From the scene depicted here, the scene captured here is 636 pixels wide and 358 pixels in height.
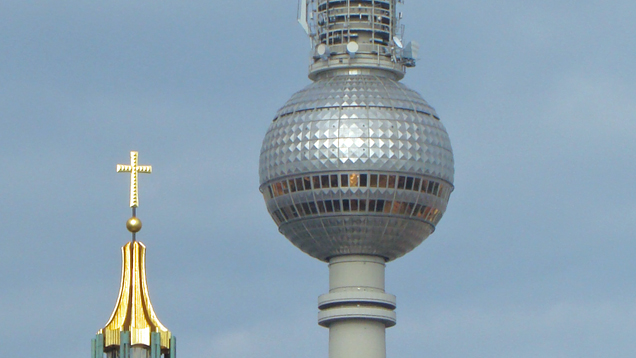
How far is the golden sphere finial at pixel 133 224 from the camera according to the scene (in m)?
144

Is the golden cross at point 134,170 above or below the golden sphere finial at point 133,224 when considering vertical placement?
above

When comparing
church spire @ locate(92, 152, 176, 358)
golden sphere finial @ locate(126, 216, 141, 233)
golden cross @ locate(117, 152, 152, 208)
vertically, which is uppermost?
golden cross @ locate(117, 152, 152, 208)

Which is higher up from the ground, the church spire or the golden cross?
the golden cross

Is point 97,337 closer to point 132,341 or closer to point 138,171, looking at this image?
point 132,341

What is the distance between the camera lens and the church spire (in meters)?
141

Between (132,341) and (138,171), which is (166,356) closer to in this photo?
(132,341)

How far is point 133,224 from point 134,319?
6.18m

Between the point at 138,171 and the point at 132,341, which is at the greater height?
the point at 138,171

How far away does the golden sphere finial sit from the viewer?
144375 mm

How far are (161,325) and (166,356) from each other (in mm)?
1988

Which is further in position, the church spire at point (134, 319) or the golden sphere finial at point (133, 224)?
the golden sphere finial at point (133, 224)

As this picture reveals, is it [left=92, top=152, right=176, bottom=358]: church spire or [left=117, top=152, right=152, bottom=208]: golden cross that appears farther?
[left=117, top=152, right=152, bottom=208]: golden cross

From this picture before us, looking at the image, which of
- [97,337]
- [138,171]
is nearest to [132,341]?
[97,337]

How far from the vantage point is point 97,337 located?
14150 cm
